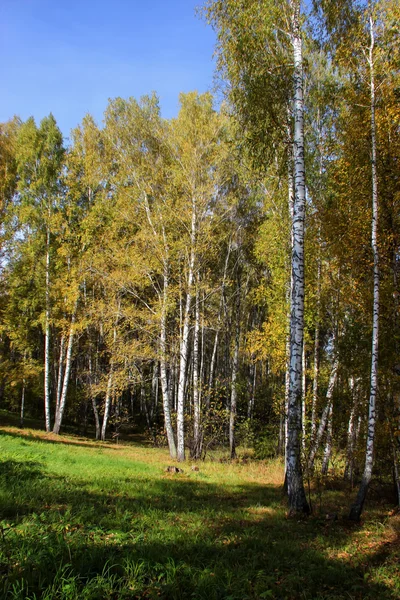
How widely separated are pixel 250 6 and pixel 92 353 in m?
21.4

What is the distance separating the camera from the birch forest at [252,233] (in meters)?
7.98

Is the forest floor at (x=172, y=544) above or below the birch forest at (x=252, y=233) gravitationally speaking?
below

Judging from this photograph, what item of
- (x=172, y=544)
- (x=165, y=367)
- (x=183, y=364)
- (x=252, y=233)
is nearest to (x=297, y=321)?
(x=172, y=544)

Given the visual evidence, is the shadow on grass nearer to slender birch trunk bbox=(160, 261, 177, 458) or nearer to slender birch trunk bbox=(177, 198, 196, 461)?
slender birch trunk bbox=(177, 198, 196, 461)

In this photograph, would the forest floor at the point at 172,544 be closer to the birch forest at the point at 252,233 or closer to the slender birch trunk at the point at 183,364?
the birch forest at the point at 252,233

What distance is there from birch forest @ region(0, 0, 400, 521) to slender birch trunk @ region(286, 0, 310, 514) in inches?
1.1

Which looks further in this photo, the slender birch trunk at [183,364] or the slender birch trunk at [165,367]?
the slender birch trunk at [165,367]

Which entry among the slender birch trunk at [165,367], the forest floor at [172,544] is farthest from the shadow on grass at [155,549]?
the slender birch trunk at [165,367]

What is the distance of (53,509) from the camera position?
502 cm

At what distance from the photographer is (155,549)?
12.9 ft

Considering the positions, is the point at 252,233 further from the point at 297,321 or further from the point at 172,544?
the point at 172,544

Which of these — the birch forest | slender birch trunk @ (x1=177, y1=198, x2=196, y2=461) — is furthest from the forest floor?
slender birch trunk @ (x1=177, y1=198, x2=196, y2=461)

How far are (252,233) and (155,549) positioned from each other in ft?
54.8

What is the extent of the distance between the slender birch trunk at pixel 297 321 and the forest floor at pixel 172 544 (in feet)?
1.90
